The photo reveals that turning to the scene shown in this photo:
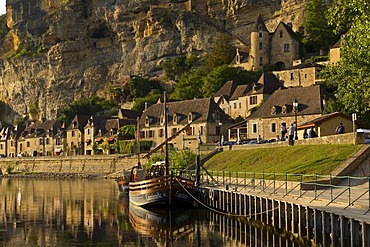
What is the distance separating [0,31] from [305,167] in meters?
153

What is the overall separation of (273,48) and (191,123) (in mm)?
30437

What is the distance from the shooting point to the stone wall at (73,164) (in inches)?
3693

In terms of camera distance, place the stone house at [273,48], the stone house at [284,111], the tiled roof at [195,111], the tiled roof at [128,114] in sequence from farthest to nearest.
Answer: the tiled roof at [128,114] → the stone house at [273,48] → the tiled roof at [195,111] → the stone house at [284,111]

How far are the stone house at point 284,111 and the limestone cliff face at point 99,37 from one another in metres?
44.4

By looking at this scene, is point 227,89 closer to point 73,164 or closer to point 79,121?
point 73,164

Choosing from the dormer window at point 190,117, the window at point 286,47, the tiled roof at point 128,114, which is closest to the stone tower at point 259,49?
the window at point 286,47

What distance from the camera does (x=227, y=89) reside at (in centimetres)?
10256

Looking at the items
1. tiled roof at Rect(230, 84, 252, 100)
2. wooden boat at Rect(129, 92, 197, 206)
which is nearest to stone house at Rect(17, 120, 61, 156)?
tiled roof at Rect(230, 84, 252, 100)

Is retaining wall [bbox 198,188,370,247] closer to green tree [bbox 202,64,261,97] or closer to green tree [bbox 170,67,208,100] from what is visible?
green tree [bbox 202,64,261,97]

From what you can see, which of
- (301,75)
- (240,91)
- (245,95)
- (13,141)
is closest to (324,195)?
(245,95)

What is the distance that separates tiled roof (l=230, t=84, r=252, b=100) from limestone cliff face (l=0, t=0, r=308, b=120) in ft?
88.3

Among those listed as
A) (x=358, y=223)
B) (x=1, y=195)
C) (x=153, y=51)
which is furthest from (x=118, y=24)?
(x=358, y=223)

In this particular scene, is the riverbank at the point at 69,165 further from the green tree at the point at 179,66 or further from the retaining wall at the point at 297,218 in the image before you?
the retaining wall at the point at 297,218

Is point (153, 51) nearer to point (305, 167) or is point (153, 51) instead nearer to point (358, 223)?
point (305, 167)
